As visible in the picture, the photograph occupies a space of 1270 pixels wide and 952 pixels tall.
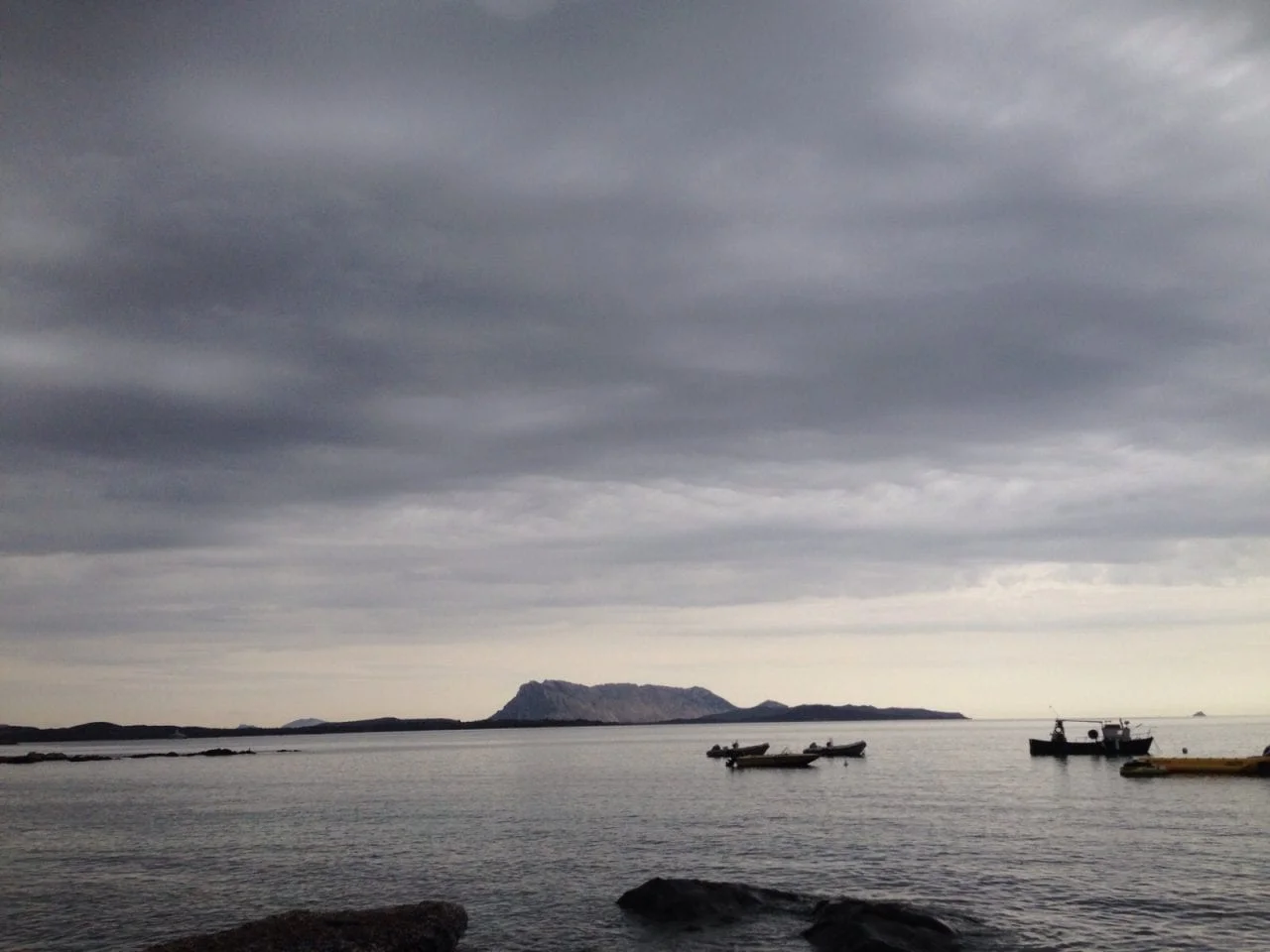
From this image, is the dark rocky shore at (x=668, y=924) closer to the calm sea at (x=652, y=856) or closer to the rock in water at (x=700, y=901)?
the rock in water at (x=700, y=901)

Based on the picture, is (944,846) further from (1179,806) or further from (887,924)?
(1179,806)

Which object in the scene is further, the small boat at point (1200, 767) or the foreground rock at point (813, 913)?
the small boat at point (1200, 767)

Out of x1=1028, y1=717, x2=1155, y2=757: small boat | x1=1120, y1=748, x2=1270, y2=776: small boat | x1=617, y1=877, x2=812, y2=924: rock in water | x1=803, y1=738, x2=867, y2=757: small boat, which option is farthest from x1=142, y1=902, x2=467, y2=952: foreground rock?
x1=1028, y1=717, x2=1155, y2=757: small boat

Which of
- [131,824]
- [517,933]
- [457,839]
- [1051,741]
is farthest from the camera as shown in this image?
[1051,741]

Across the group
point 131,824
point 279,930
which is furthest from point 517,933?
point 131,824

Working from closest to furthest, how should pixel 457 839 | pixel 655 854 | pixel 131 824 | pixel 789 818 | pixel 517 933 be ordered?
pixel 517 933
pixel 655 854
pixel 457 839
pixel 789 818
pixel 131 824

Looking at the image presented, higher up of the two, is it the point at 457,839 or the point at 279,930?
the point at 279,930

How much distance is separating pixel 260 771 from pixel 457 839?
408 feet

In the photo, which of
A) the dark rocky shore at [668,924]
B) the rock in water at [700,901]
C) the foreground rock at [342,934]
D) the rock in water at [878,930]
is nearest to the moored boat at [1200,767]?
the rock in water at [700,901]

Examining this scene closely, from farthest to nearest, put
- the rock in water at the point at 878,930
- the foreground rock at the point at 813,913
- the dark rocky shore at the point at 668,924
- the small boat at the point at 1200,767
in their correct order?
1. the small boat at the point at 1200,767
2. the foreground rock at the point at 813,913
3. the rock in water at the point at 878,930
4. the dark rocky shore at the point at 668,924

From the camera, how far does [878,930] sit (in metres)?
32.6

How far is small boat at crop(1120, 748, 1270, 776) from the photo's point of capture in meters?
98.6

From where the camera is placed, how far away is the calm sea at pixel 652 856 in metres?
38.0

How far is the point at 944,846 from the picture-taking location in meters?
55.8
